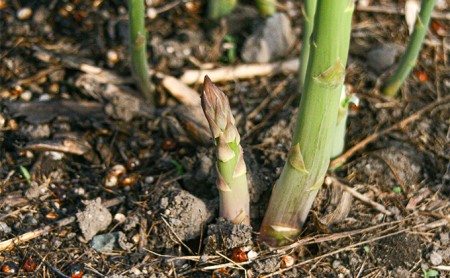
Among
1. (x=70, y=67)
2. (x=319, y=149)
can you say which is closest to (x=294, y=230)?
(x=319, y=149)

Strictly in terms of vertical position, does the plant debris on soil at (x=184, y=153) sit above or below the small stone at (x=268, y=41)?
below

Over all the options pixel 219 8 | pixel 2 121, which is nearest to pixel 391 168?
pixel 219 8

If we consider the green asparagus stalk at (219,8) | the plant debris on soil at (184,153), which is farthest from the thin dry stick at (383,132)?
the green asparagus stalk at (219,8)

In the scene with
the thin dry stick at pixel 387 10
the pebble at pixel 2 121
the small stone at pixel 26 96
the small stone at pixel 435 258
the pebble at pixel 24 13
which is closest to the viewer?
the small stone at pixel 435 258

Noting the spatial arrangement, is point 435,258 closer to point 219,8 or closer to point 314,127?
point 314,127

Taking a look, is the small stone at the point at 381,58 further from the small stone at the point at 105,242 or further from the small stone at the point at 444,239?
the small stone at the point at 105,242

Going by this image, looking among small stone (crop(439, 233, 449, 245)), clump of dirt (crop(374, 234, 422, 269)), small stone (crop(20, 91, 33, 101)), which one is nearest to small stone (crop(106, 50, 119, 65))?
small stone (crop(20, 91, 33, 101))
